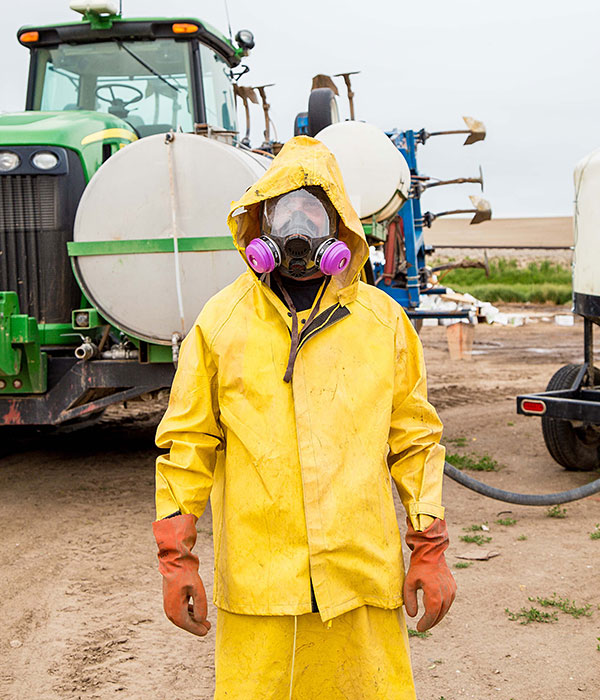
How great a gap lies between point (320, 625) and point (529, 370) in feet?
34.8

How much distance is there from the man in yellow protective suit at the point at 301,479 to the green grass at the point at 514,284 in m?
19.8

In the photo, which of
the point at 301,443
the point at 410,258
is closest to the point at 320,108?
the point at 410,258

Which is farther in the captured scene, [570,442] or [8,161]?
[570,442]

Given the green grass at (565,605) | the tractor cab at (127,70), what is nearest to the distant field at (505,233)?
the tractor cab at (127,70)

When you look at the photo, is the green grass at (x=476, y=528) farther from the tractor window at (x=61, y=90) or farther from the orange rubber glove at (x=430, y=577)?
the tractor window at (x=61, y=90)

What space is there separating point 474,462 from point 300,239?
478 cm

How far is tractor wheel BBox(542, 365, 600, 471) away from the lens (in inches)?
243

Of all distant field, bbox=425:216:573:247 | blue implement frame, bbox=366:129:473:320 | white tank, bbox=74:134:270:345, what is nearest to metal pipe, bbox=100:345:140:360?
white tank, bbox=74:134:270:345

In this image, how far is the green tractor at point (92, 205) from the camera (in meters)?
4.73

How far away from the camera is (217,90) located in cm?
667

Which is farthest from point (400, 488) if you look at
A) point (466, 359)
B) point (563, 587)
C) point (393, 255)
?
point (466, 359)

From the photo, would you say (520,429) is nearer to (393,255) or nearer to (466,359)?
(393,255)

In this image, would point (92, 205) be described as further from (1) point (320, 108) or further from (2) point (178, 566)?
(2) point (178, 566)

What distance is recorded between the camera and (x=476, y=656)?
344cm
